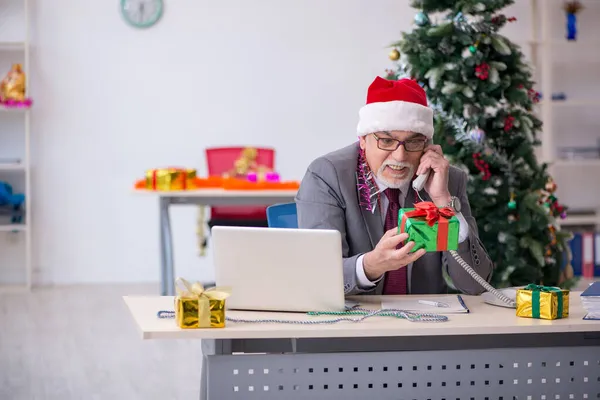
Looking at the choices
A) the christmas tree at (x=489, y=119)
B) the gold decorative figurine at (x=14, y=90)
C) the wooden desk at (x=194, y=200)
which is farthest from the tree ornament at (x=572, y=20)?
the gold decorative figurine at (x=14, y=90)

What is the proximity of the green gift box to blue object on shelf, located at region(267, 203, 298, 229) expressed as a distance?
2.83 feet

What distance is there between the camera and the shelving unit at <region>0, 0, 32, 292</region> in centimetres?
629

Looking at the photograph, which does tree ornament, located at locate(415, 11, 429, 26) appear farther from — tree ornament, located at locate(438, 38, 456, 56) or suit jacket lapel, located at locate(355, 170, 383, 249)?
suit jacket lapel, located at locate(355, 170, 383, 249)

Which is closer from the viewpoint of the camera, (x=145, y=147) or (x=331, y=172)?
(x=331, y=172)

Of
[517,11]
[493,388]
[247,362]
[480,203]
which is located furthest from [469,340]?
[517,11]

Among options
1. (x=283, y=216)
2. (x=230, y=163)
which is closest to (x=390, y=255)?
(x=283, y=216)

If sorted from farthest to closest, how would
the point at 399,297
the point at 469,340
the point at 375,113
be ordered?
the point at 375,113, the point at 399,297, the point at 469,340

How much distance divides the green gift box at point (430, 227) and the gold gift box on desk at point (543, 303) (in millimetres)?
207

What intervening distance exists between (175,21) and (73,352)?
10.2 ft

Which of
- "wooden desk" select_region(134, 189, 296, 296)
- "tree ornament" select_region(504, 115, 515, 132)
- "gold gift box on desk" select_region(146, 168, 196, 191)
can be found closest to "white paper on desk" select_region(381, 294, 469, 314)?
"tree ornament" select_region(504, 115, 515, 132)

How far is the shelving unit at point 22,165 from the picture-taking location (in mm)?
6289

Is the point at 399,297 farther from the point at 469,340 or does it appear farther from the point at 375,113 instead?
the point at 375,113

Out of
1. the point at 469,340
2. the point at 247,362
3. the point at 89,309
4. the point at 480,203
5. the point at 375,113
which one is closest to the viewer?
the point at 247,362

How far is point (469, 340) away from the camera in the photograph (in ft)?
7.17
